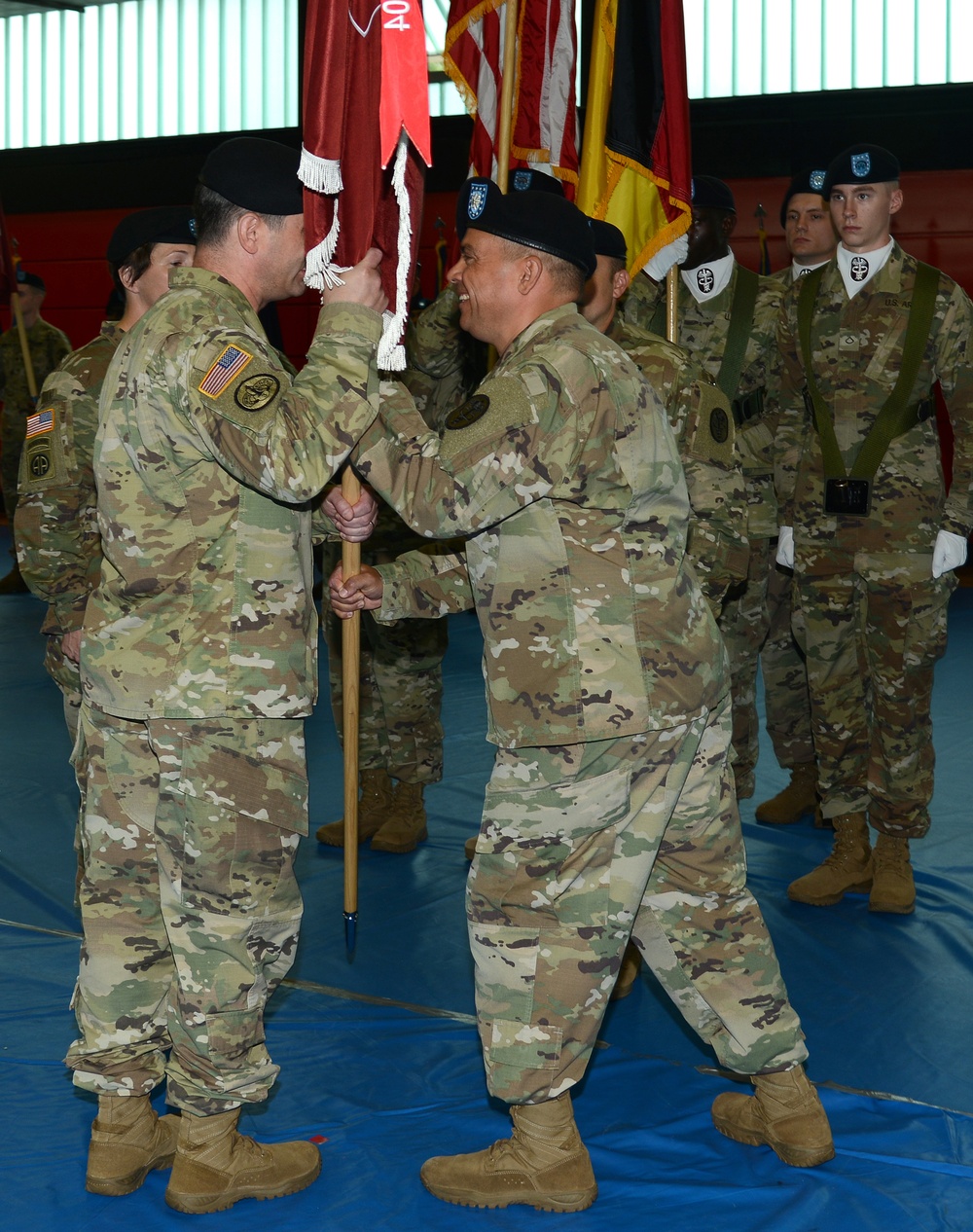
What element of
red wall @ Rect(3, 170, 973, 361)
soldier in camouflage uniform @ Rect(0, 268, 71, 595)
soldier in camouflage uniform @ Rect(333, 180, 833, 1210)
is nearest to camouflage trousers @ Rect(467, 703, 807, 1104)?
soldier in camouflage uniform @ Rect(333, 180, 833, 1210)

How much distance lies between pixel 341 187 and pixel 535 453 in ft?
1.80

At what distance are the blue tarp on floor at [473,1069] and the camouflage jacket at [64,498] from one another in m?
0.95

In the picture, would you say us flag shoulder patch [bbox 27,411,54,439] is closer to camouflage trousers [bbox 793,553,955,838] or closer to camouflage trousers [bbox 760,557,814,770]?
camouflage trousers [bbox 793,553,955,838]

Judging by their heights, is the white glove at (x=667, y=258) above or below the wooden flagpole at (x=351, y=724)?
above

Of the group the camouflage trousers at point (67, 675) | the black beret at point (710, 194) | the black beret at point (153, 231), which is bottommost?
the camouflage trousers at point (67, 675)

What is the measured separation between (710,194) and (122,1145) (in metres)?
3.20

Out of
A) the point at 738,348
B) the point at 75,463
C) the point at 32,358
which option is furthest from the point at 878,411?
the point at 32,358

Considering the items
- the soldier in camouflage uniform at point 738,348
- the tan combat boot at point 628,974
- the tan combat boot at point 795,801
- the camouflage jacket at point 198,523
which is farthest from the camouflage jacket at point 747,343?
the camouflage jacket at point 198,523

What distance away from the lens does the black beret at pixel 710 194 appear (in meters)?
4.17

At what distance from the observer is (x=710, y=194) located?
418 centimetres

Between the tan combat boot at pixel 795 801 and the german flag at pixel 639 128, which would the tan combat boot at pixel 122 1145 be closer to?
the german flag at pixel 639 128

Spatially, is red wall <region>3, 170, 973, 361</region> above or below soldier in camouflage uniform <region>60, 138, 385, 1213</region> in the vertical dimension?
above

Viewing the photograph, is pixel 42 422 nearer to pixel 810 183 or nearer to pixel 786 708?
pixel 786 708

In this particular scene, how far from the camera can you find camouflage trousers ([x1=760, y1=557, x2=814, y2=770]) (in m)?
4.45
